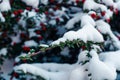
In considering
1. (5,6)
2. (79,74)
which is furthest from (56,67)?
(5,6)

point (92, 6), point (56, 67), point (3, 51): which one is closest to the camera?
point (56, 67)

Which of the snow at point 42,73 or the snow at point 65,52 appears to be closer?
the snow at point 42,73

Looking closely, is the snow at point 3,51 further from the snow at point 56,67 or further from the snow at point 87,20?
the snow at point 87,20

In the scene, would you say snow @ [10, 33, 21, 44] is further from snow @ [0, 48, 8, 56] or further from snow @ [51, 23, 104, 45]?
snow @ [51, 23, 104, 45]

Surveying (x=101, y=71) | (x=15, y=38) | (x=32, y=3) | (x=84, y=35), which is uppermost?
(x=32, y=3)

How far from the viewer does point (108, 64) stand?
2746 mm

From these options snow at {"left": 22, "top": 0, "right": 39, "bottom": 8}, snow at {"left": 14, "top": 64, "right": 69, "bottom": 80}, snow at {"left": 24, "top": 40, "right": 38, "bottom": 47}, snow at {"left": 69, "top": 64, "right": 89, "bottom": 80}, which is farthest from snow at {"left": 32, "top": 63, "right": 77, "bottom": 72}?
snow at {"left": 22, "top": 0, "right": 39, "bottom": 8}

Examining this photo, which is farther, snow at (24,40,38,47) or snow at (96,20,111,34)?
snow at (24,40,38,47)

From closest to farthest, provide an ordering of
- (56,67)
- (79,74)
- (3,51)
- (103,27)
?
(79,74) < (56,67) < (103,27) < (3,51)

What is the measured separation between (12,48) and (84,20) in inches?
44.9

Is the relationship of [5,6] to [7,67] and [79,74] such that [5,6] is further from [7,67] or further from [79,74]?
[79,74]

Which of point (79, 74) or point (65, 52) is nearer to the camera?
point (79, 74)

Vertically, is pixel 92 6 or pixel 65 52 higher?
pixel 92 6

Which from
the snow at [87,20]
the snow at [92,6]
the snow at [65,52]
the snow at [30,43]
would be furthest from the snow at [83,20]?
the snow at [30,43]
